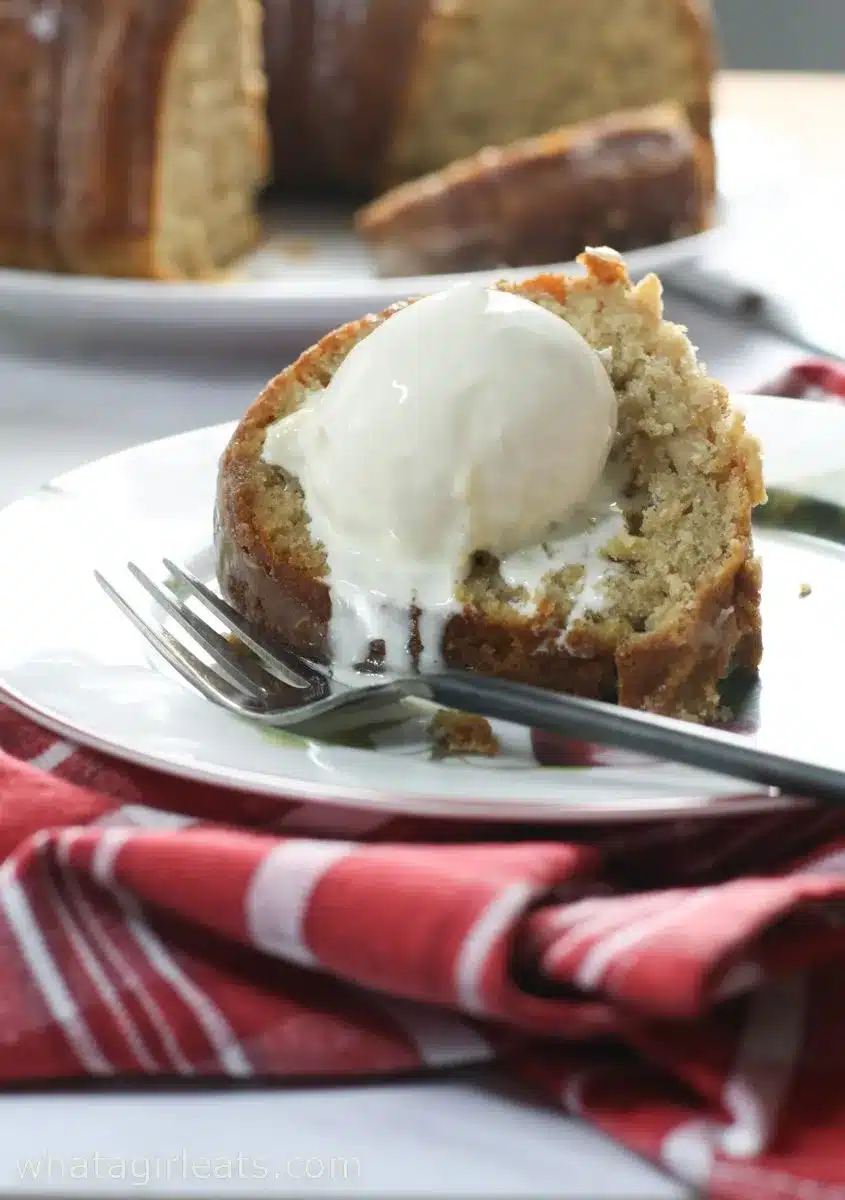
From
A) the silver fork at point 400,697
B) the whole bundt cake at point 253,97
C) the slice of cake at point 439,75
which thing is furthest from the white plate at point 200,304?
the slice of cake at point 439,75

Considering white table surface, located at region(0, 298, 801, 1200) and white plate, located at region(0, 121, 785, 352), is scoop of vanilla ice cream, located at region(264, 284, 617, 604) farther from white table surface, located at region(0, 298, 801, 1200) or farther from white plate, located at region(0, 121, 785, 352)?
white plate, located at region(0, 121, 785, 352)

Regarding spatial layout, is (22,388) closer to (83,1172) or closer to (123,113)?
(123,113)

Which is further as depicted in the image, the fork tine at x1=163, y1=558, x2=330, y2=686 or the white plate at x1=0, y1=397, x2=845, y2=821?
the fork tine at x1=163, y1=558, x2=330, y2=686

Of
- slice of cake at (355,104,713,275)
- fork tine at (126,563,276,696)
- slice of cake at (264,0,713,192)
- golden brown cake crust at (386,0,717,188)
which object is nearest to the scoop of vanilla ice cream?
fork tine at (126,563,276,696)

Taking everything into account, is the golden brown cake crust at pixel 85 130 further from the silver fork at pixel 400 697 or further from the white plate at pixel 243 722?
the silver fork at pixel 400 697

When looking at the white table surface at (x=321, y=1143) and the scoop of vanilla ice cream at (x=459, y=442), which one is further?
the scoop of vanilla ice cream at (x=459, y=442)
